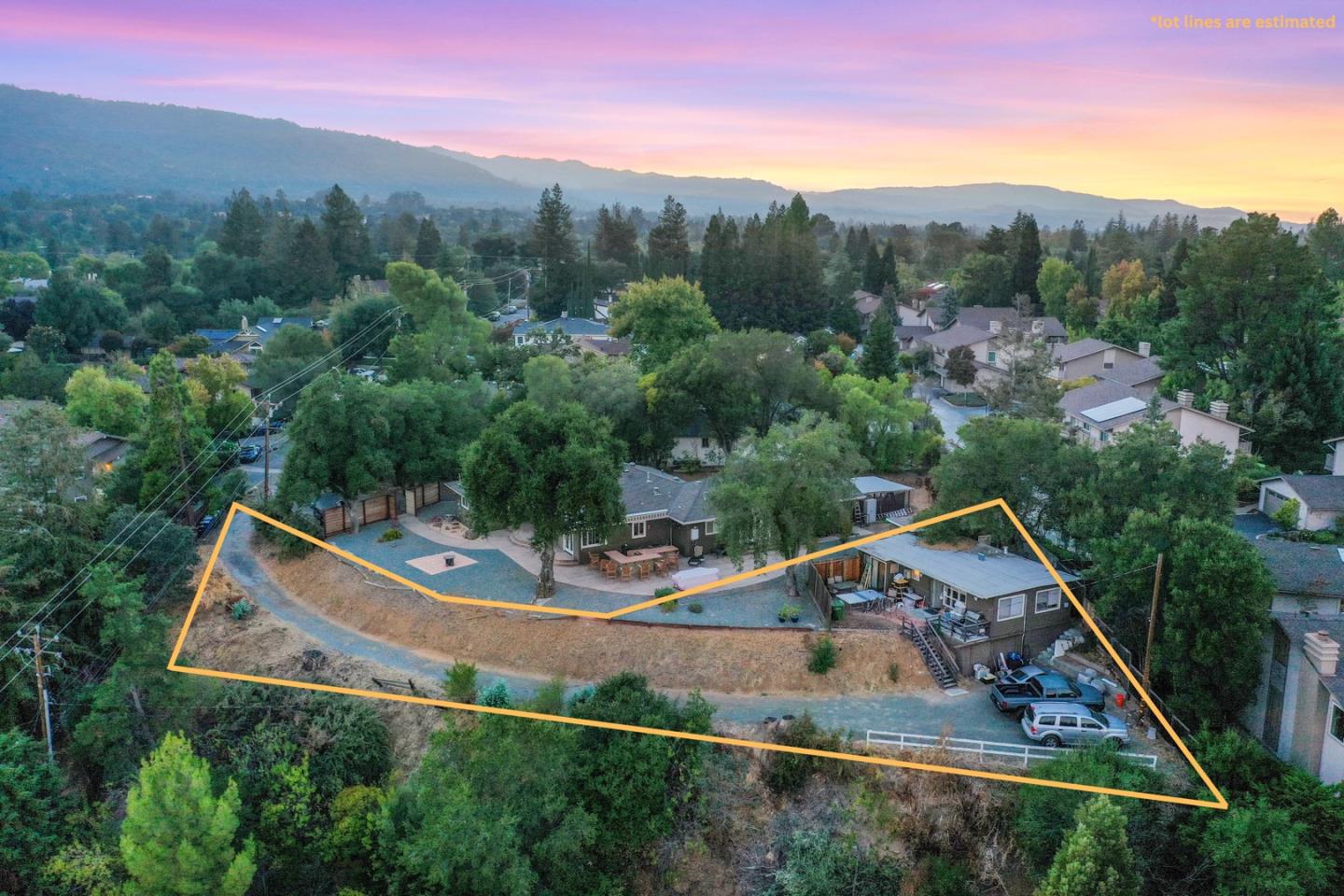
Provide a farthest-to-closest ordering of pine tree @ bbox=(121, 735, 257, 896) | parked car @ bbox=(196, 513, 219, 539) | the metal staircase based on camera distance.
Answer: parked car @ bbox=(196, 513, 219, 539)
the metal staircase
pine tree @ bbox=(121, 735, 257, 896)

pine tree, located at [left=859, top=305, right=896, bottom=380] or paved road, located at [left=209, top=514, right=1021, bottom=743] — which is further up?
pine tree, located at [left=859, top=305, right=896, bottom=380]

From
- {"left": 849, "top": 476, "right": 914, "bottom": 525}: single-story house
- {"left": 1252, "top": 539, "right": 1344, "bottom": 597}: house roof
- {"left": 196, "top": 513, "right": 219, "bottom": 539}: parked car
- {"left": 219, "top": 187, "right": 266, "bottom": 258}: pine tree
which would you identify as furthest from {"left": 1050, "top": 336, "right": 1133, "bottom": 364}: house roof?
{"left": 219, "top": 187, "right": 266, "bottom": 258}: pine tree

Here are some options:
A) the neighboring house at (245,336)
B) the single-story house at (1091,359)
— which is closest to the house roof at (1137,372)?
the single-story house at (1091,359)

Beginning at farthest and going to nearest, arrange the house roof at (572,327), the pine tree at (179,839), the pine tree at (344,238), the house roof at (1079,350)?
1. the pine tree at (344,238)
2. the house roof at (572,327)
3. the house roof at (1079,350)
4. the pine tree at (179,839)

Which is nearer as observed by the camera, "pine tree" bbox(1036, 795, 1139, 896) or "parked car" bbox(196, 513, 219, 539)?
"pine tree" bbox(1036, 795, 1139, 896)

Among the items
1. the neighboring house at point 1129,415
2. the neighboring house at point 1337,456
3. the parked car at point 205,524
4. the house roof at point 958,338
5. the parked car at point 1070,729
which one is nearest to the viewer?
the parked car at point 1070,729

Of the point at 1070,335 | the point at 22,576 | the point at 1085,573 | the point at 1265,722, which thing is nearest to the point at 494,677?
the point at 22,576

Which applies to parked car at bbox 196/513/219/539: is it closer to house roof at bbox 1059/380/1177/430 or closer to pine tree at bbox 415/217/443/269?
house roof at bbox 1059/380/1177/430

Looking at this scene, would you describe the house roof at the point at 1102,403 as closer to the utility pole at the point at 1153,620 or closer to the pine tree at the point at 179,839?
the utility pole at the point at 1153,620
